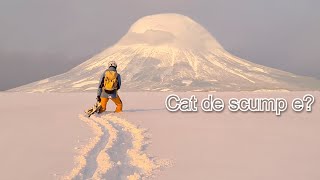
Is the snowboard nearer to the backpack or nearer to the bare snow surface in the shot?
the backpack

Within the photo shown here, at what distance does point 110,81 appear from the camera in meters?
20.7

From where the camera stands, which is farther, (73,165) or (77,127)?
(77,127)

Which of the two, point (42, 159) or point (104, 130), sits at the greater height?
point (104, 130)

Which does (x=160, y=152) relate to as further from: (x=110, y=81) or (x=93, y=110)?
(x=110, y=81)

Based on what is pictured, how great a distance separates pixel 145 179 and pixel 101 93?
14654 millimetres

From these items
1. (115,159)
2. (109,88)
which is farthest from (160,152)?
(109,88)

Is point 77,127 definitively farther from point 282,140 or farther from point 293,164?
point 293,164

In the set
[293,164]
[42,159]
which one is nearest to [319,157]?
[293,164]

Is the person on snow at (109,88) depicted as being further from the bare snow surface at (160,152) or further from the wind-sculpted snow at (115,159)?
the wind-sculpted snow at (115,159)

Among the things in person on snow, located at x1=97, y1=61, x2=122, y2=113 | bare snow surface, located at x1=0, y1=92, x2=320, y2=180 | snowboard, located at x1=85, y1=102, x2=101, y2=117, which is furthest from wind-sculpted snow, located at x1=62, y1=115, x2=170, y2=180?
person on snow, located at x1=97, y1=61, x2=122, y2=113

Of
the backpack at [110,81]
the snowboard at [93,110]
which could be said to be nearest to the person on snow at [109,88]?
the backpack at [110,81]

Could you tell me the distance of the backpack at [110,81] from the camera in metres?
20.6

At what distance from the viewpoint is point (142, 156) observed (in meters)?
8.24

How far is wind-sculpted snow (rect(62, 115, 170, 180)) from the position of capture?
6680 millimetres
